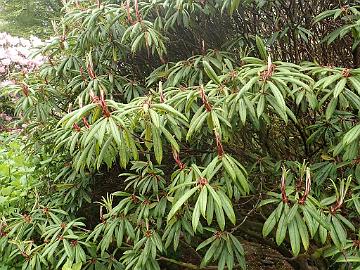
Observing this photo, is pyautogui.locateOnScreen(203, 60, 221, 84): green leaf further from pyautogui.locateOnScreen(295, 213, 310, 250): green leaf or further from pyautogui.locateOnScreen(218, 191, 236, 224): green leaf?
pyautogui.locateOnScreen(295, 213, 310, 250): green leaf

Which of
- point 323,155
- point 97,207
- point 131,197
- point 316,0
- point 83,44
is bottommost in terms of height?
point 97,207

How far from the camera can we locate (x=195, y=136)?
194cm

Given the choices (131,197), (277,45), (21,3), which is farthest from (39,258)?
(21,3)

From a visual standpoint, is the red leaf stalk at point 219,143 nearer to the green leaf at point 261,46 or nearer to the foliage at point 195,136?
the foliage at point 195,136

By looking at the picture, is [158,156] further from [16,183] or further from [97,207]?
[16,183]

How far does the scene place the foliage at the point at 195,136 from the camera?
151cm

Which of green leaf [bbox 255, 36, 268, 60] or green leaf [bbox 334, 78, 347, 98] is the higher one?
green leaf [bbox 255, 36, 268, 60]

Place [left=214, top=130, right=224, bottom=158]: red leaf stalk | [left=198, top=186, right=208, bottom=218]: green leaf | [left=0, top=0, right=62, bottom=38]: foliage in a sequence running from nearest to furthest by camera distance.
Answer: [left=198, top=186, right=208, bottom=218]: green leaf → [left=214, top=130, right=224, bottom=158]: red leaf stalk → [left=0, top=0, right=62, bottom=38]: foliage

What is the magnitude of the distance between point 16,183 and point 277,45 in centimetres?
190

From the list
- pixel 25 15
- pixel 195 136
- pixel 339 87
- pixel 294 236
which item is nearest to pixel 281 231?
pixel 294 236

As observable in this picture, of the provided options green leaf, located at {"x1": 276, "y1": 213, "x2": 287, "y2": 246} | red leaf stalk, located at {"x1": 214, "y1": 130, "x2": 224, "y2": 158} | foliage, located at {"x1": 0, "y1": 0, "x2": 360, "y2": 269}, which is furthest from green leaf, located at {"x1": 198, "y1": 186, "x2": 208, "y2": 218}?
green leaf, located at {"x1": 276, "y1": 213, "x2": 287, "y2": 246}

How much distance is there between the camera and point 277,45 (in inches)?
94.8

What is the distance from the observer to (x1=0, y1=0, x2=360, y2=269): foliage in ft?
4.96

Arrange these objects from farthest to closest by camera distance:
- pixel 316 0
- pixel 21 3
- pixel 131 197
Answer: pixel 21 3
pixel 316 0
pixel 131 197
